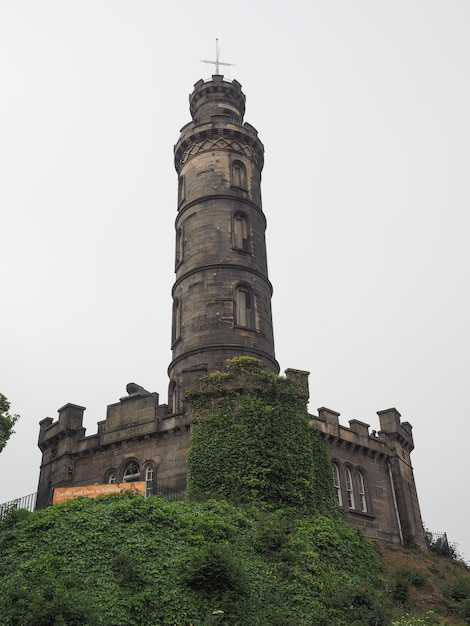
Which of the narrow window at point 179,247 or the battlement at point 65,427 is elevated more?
the narrow window at point 179,247

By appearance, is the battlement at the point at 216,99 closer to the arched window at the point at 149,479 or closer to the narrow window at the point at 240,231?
the narrow window at the point at 240,231

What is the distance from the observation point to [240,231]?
104ft

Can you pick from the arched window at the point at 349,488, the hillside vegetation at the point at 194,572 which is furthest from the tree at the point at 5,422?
the arched window at the point at 349,488

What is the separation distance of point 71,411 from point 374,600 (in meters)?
15.1

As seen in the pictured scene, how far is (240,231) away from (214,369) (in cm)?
763

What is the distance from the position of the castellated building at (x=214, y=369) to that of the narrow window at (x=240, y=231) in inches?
2.1

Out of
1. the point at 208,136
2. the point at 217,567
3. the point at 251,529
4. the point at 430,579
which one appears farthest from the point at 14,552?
the point at 208,136

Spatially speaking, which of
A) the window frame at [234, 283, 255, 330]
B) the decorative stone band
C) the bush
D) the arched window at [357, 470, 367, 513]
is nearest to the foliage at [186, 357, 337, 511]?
the arched window at [357, 470, 367, 513]

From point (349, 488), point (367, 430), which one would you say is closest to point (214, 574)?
point (349, 488)

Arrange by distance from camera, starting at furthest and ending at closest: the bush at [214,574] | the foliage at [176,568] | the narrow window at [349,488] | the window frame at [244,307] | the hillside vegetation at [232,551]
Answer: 1. the window frame at [244,307]
2. the narrow window at [349,488]
3. the bush at [214,574]
4. the hillside vegetation at [232,551]
5. the foliage at [176,568]

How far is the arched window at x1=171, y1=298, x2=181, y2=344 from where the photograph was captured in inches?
1172

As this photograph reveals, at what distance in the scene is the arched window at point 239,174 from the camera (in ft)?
108

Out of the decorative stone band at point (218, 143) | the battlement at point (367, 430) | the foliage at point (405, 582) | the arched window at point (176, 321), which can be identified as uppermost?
the decorative stone band at point (218, 143)

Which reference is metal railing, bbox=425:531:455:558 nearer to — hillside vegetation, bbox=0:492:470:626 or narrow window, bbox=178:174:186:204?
hillside vegetation, bbox=0:492:470:626
